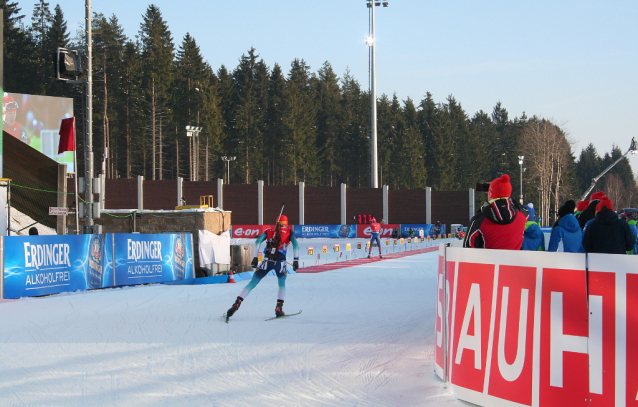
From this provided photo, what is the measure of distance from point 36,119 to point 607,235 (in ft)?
110

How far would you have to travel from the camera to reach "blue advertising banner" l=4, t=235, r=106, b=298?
1216 cm

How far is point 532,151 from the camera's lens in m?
65.7

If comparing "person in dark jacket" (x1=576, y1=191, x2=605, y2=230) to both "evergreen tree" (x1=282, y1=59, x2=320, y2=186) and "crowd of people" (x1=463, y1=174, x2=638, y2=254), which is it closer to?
"crowd of people" (x1=463, y1=174, x2=638, y2=254)

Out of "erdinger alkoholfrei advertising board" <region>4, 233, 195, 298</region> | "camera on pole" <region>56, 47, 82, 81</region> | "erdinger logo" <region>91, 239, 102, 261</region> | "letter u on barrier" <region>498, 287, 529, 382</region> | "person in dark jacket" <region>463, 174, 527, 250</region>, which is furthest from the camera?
"camera on pole" <region>56, 47, 82, 81</region>

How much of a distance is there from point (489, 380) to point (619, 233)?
384 centimetres

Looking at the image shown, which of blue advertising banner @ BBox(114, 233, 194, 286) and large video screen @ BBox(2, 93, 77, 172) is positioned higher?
large video screen @ BBox(2, 93, 77, 172)

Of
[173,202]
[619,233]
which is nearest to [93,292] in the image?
[619,233]

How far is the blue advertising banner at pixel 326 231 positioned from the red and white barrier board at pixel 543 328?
3750 centimetres

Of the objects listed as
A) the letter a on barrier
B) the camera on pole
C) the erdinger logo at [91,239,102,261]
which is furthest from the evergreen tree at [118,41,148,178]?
the letter a on barrier

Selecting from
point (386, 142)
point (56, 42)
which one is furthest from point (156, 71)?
point (386, 142)

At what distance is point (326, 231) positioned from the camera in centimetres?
4372

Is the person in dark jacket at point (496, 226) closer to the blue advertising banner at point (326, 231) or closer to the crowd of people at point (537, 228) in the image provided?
the crowd of people at point (537, 228)

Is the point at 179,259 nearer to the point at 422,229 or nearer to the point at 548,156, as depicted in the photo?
the point at 422,229

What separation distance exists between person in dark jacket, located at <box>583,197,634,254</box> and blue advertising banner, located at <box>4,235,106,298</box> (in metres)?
10.8
